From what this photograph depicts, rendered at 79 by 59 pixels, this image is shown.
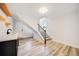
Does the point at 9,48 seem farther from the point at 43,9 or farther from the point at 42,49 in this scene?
the point at 43,9

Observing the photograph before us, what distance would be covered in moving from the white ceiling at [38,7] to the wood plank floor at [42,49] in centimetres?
41

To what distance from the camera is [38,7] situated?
2000 mm

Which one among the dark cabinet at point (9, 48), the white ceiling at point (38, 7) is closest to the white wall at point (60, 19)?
the white ceiling at point (38, 7)

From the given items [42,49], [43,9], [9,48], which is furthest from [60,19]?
[9,48]

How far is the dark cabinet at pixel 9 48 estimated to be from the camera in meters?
1.97

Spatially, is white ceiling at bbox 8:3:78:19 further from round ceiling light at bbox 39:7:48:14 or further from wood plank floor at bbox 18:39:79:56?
wood plank floor at bbox 18:39:79:56

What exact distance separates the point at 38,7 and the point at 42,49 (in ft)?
2.17

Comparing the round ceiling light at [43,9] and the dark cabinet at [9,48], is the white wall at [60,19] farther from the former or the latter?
the dark cabinet at [9,48]

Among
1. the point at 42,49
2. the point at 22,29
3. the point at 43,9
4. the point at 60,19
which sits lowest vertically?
the point at 42,49

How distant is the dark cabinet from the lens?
197cm

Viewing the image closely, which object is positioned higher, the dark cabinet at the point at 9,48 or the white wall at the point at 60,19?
the white wall at the point at 60,19

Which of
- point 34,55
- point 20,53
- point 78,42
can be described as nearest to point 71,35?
point 78,42

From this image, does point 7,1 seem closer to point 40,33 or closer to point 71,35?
point 40,33

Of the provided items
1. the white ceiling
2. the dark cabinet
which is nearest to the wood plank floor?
the dark cabinet
